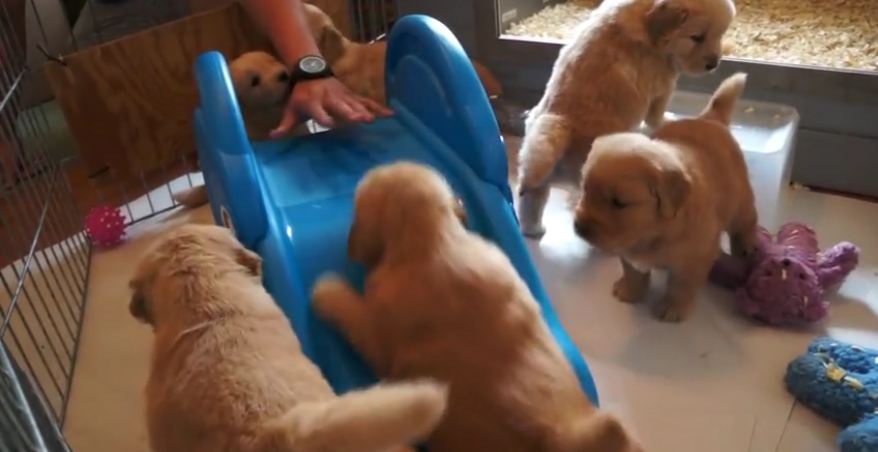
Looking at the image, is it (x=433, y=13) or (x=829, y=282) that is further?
Result: (x=433, y=13)

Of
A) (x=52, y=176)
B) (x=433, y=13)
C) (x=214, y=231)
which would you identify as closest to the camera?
(x=214, y=231)

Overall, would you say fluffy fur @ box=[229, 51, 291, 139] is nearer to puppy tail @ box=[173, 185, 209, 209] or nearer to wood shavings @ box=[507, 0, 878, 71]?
puppy tail @ box=[173, 185, 209, 209]

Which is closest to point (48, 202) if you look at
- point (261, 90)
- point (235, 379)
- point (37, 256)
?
point (37, 256)

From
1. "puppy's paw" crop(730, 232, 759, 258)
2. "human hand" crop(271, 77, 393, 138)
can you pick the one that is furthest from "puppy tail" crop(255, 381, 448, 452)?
"puppy's paw" crop(730, 232, 759, 258)

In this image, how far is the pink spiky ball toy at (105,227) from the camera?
1753 mm

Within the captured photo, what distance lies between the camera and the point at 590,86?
1.56 meters

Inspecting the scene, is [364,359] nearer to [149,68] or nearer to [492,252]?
[492,252]

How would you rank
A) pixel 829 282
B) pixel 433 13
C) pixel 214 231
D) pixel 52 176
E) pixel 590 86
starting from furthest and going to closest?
pixel 433 13
pixel 52 176
pixel 590 86
pixel 829 282
pixel 214 231

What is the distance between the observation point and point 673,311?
1379 mm

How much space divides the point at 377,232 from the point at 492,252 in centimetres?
16

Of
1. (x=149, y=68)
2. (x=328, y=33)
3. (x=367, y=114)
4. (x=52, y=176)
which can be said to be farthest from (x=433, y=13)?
(x=52, y=176)

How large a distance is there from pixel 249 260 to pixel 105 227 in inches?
36.6

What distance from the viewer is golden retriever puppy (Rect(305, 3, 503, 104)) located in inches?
76.0

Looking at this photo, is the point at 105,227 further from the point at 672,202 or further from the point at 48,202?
the point at 672,202
